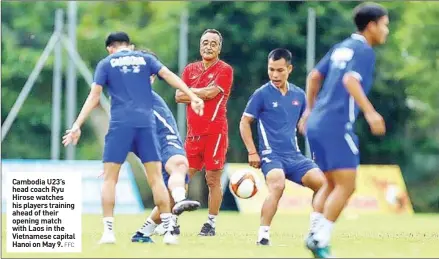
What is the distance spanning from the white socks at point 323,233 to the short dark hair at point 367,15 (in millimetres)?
1879

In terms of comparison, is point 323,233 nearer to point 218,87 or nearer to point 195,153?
point 218,87

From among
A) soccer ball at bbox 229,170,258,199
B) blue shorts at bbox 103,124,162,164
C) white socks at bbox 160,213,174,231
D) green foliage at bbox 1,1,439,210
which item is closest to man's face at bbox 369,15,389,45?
blue shorts at bbox 103,124,162,164

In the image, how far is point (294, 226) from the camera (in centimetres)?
2219

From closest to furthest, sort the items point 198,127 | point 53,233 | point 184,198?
point 53,233 → point 184,198 → point 198,127

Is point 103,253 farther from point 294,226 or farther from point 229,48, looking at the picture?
point 229,48

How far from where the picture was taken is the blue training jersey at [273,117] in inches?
611

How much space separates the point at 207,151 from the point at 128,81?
3260 mm

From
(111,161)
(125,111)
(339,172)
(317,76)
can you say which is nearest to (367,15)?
(317,76)

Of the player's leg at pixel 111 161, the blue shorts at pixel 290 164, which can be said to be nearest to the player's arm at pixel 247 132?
the blue shorts at pixel 290 164

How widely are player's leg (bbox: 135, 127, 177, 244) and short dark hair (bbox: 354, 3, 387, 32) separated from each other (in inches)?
106

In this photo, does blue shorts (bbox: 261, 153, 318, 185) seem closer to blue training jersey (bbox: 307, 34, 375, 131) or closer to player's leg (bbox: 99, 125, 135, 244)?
player's leg (bbox: 99, 125, 135, 244)

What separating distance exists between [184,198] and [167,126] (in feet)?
3.63

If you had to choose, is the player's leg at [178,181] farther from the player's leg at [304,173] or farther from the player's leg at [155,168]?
the player's leg at [304,173]

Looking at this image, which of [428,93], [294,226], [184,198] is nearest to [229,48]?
[428,93]
